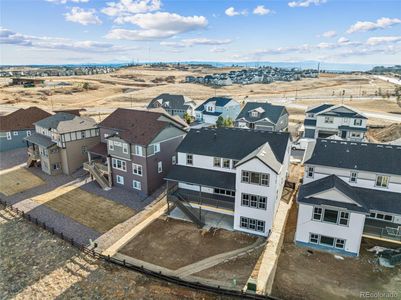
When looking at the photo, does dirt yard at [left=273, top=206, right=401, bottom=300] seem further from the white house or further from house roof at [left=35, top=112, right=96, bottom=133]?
house roof at [left=35, top=112, right=96, bottom=133]

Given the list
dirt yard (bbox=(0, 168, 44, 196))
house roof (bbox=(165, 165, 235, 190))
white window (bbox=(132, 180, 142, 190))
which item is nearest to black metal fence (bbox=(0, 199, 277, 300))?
house roof (bbox=(165, 165, 235, 190))

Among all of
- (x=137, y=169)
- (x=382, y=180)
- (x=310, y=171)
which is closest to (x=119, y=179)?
(x=137, y=169)

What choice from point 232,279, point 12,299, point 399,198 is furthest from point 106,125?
point 399,198

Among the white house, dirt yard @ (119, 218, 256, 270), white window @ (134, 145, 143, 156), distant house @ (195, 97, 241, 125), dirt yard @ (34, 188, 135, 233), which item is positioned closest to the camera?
dirt yard @ (119, 218, 256, 270)

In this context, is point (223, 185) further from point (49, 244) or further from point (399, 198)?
point (49, 244)

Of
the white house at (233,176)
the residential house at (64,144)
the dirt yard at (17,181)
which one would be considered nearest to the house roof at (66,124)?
the residential house at (64,144)

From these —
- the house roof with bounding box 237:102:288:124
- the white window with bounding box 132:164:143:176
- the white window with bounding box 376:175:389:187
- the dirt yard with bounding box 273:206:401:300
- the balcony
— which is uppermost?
the house roof with bounding box 237:102:288:124

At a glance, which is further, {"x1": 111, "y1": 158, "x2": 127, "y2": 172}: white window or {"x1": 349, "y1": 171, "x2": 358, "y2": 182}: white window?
{"x1": 111, "y1": 158, "x2": 127, "y2": 172}: white window

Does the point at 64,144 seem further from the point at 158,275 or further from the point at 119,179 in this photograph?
the point at 158,275
